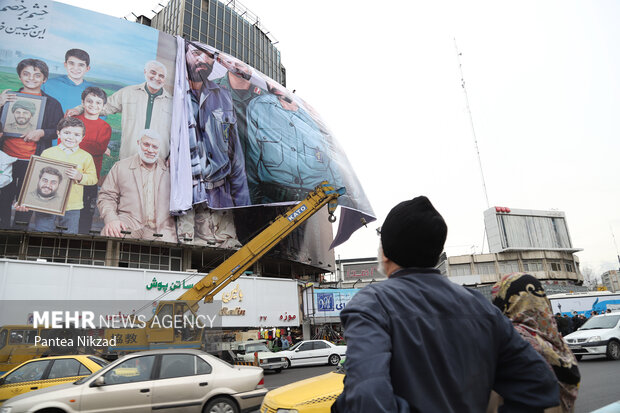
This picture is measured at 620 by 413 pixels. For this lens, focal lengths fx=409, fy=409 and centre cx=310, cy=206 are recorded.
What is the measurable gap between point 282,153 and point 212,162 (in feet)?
19.8

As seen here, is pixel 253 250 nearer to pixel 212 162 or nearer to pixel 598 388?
pixel 598 388

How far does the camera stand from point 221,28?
58812 mm

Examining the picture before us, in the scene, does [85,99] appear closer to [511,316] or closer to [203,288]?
[203,288]

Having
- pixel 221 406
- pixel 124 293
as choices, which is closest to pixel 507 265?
pixel 124 293

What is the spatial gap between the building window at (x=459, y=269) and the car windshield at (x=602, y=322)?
5135 cm

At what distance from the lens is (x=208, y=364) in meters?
7.22

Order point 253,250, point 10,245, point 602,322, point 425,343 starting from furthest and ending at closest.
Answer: point 10,245 < point 253,250 < point 602,322 < point 425,343

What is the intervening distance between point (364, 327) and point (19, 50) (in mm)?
34128

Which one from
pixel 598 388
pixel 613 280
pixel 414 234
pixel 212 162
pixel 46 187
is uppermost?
pixel 212 162

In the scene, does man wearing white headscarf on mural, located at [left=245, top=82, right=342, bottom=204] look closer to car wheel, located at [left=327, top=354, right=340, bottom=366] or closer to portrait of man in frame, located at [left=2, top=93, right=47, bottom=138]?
portrait of man in frame, located at [left=2, top=93, right=47, bottom=138]

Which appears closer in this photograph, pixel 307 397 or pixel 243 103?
pixel 307 397

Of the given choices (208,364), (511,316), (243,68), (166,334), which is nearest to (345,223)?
(243,68)

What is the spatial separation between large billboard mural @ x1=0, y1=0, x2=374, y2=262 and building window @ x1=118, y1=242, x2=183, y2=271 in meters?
3.45

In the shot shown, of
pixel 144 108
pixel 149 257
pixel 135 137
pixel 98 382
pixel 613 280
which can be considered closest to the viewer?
pixel 98 382
